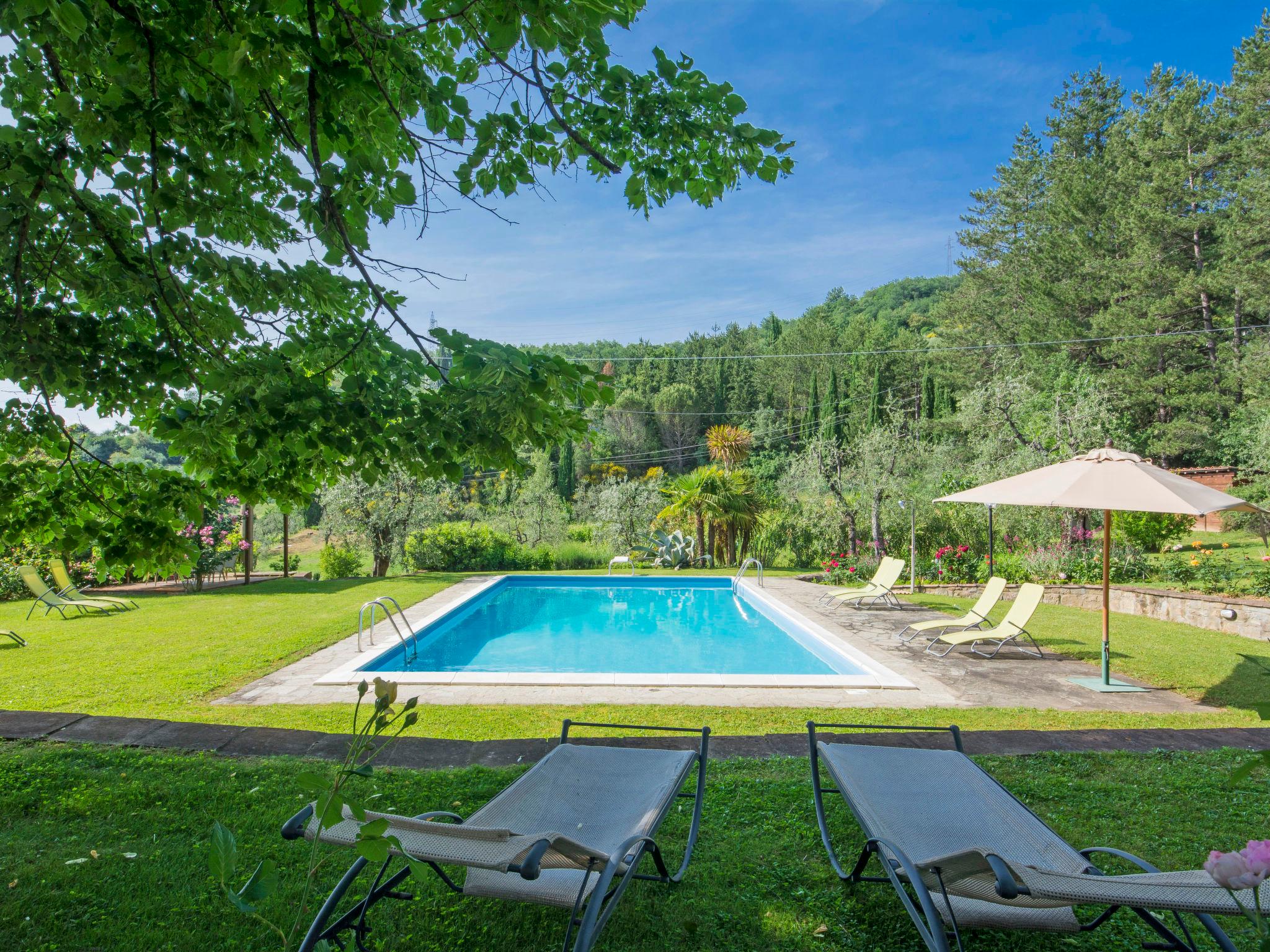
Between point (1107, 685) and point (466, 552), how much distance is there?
44.2 ft

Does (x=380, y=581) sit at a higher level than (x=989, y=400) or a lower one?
lower

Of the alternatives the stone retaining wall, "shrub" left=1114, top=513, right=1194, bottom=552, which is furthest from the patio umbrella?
"shrub" left=1114, top=513, right=1194, bottom=552

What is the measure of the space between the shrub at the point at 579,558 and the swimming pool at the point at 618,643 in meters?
3.10

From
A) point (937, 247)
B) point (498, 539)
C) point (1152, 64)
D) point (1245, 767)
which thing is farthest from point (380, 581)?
point (937, 247)

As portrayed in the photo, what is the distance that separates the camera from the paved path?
4109 millimetres

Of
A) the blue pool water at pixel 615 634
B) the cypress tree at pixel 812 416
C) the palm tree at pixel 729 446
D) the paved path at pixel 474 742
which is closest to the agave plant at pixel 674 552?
the blue pool water at pixel 615 634

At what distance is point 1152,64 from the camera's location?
26.4m

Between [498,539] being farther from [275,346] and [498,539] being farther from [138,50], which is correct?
[138,50]

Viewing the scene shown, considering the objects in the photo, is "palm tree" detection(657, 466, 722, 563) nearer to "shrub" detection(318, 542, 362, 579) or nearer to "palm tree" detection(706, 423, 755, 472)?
"palm tree" detection(706, 423, 755, 472)

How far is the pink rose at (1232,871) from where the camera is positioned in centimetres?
79

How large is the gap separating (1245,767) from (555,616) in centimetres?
1201

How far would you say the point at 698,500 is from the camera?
1812cm

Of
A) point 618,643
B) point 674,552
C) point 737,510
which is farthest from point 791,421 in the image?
point 618,643

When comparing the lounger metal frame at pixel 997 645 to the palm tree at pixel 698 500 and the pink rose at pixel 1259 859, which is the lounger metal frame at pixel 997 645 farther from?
the palm tree at pixel 698 500
